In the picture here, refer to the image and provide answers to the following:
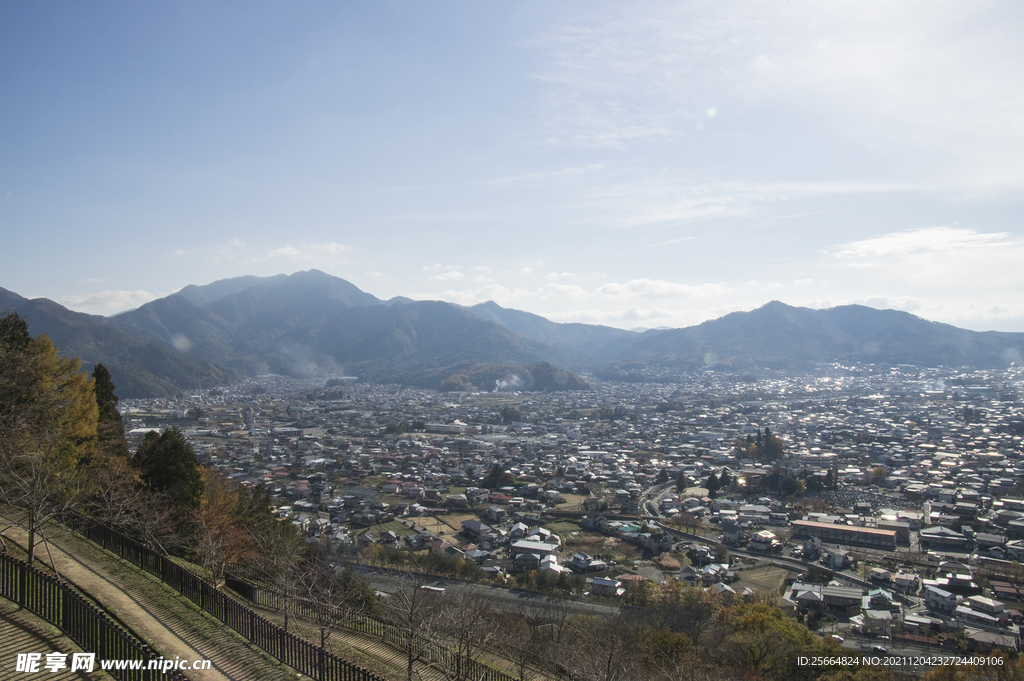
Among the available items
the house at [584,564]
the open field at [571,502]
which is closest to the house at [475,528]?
the house at [584,564]

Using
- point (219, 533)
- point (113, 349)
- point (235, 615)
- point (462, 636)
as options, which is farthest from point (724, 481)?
point (113, 349)

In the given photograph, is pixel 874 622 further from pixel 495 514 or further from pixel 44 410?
pixel 44 410

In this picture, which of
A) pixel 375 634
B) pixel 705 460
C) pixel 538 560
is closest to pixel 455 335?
pixel 705 460

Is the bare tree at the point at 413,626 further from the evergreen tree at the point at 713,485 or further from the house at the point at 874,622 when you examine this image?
the evergreen tree at the point at 713,485

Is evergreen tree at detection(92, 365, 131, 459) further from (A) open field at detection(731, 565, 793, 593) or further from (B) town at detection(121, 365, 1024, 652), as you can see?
(A) open field at detection(731, 565, 793, 593)

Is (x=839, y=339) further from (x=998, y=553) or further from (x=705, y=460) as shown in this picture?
(x=998, y=553)

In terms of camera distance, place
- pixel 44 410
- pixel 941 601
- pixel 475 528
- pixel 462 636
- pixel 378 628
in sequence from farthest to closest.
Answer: pixel 475 528
pixel 941 601
pixel 44 410
pixel 378 628
pixel 462 636
